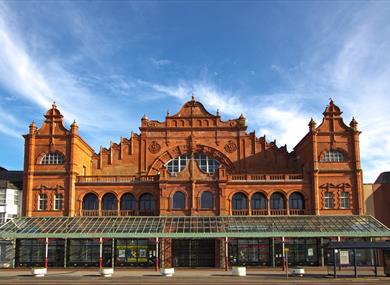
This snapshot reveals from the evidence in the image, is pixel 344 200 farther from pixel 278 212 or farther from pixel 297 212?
pixel 278 212

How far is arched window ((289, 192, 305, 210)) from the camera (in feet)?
183

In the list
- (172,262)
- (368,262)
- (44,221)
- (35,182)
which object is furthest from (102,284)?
(368,262)

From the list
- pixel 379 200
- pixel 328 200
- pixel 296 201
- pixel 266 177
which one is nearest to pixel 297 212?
pixel 296 201

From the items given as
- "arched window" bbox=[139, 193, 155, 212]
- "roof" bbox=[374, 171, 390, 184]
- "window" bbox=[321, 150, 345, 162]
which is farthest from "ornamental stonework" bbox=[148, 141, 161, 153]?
"roof" bbox=[374, 171, 390, 184]

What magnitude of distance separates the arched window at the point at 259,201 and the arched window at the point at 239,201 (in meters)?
0.95

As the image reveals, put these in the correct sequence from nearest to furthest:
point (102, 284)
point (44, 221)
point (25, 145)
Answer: point (102, 284), point (44, 221), point (25, 145)

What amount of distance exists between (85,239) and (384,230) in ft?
101

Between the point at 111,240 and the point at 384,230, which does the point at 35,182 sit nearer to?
the point at 111,240

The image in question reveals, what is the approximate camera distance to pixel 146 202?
56625 mm

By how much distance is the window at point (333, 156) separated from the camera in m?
56.1

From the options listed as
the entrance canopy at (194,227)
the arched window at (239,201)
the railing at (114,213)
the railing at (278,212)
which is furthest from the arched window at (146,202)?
the railing at (278,212)

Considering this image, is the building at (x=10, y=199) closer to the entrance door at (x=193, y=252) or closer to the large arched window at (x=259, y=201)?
the entrance door at (x=193, y=252)

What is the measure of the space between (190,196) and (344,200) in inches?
685

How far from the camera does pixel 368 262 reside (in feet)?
167
